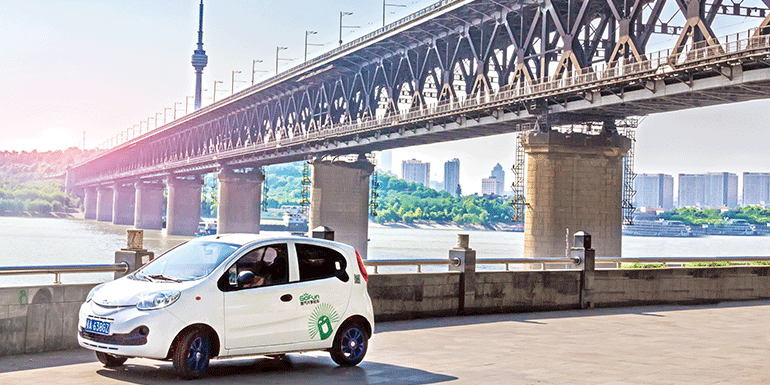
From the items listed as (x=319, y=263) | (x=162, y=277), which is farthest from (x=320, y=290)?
(x=162, y=277)

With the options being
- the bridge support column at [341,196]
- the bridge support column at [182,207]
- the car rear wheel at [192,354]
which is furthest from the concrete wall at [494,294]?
the bridge support column at [182,207]

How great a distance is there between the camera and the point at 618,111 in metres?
45.0

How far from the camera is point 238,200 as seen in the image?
109562 mm

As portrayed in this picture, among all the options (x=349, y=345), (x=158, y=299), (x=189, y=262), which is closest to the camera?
(x=158, y=299)

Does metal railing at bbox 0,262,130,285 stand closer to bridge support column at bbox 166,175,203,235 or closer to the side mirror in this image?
Answer: the side mirror

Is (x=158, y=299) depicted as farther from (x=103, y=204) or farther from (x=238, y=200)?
(x=103, y=204)

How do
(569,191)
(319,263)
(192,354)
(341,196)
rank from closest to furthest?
(192,354) < (319,263) < (569,191) < (341,196)

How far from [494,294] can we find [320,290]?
8746mm

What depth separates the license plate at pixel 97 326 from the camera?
35.1 feet

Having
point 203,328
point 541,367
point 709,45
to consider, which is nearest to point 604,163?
point 709,45

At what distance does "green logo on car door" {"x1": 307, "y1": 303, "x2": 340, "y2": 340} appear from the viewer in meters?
11.8

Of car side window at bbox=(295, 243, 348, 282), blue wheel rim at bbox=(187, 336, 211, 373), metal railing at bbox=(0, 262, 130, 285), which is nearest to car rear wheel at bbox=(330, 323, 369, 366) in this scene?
car side window at bbox=(295, 243, 348, 282)

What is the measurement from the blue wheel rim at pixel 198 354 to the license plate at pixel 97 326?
0.99m

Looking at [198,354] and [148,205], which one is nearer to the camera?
[198,354]
